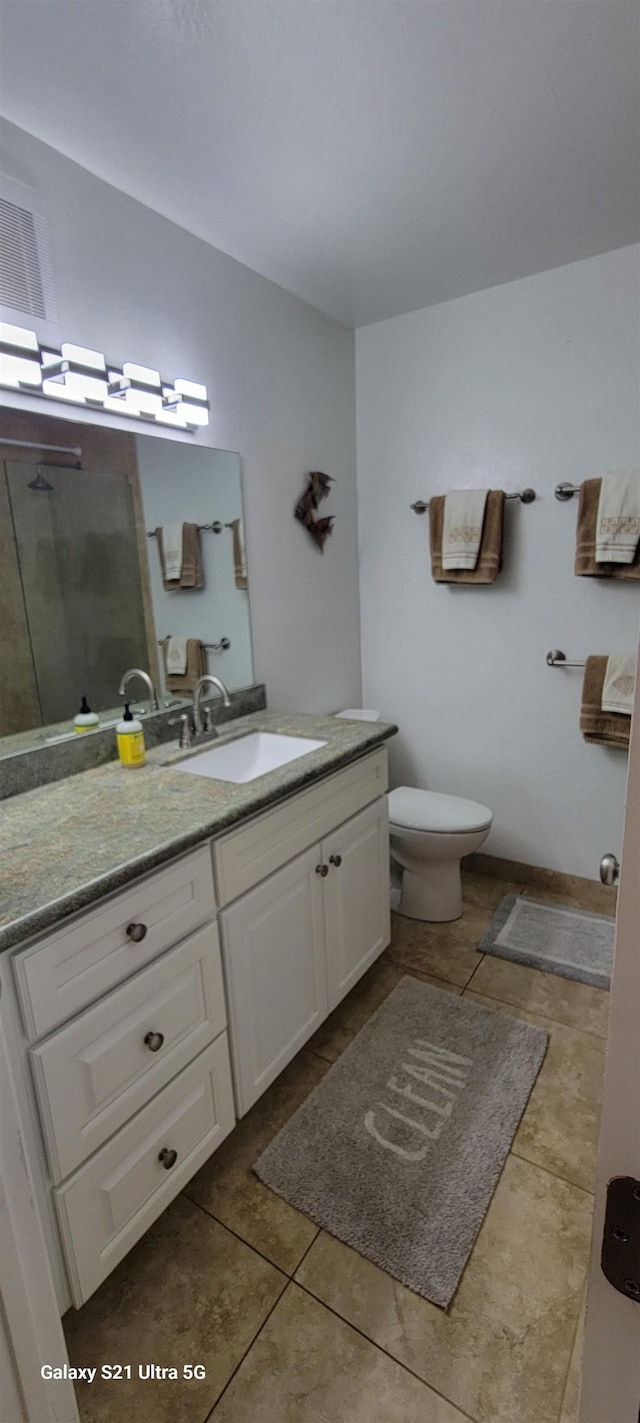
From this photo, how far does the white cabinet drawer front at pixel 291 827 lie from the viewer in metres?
1.31

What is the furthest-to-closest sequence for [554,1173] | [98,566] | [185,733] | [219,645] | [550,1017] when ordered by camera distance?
[219,645]
[550,1017]
[185,733]
[98,566]
[554,1173]

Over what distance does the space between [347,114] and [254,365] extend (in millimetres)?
752

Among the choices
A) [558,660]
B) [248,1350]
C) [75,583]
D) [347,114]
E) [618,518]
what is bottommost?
[248,1350]

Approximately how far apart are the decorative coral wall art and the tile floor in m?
1.89

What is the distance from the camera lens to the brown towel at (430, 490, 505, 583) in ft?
7.45

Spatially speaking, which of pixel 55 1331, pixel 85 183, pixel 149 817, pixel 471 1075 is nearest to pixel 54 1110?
pixel 55 1331

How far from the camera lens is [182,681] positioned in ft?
6.23

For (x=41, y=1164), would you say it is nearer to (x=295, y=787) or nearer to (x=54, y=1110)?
(x=54, y=1110)

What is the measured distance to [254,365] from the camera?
6.69 ft

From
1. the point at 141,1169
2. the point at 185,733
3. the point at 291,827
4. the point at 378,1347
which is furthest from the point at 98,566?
the point at 378,1347

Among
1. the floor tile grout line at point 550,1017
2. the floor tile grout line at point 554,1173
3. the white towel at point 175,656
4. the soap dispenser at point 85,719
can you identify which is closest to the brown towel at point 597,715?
the floor tile grout line at point 550,1017

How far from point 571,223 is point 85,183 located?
135cm

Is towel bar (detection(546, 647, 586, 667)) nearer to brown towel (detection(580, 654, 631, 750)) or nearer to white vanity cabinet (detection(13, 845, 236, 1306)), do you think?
brown towel (detection(580, 654, 631, 750))

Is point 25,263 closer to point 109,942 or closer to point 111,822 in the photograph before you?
point 111,822
